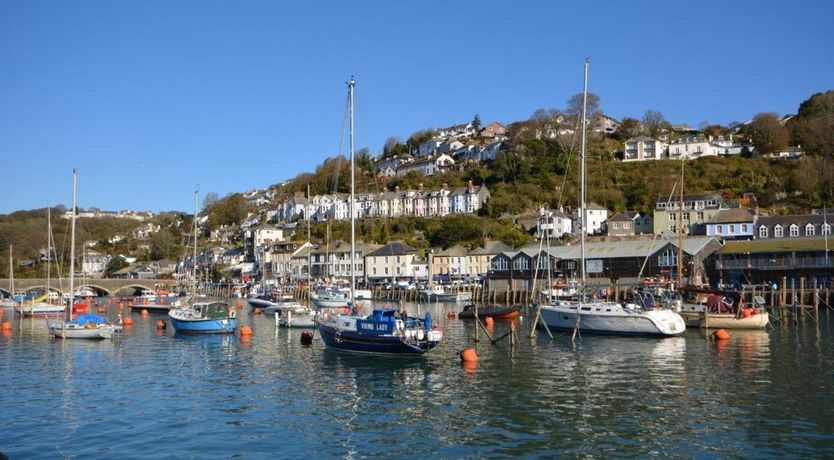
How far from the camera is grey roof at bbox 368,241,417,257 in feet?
412

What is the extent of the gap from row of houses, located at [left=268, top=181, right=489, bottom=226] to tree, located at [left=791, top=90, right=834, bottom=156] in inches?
2533

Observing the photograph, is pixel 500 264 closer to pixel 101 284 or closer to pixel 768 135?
pixel 768 135

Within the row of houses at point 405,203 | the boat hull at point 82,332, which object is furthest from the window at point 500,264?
the boat hull at point 82,332

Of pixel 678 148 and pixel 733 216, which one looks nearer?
→ pixel 733 216

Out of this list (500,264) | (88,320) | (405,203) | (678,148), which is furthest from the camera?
(405,203)

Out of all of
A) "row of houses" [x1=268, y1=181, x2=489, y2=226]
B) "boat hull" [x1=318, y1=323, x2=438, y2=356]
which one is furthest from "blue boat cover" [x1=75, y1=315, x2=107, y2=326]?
"row of houses" [x1=268, y1=181, x2=489, y2=226]

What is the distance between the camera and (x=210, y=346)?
157ft

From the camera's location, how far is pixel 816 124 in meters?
136

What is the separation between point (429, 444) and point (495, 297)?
7166cm

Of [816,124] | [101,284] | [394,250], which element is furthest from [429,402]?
[816,124]

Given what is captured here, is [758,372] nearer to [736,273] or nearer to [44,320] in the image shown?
[736,273]

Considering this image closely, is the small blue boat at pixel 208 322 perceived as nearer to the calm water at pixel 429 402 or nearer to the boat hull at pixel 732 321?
the calm water at pixel 429 402

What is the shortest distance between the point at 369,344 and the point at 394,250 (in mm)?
87925

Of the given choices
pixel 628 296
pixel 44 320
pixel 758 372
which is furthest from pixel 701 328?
pixel 44 320
